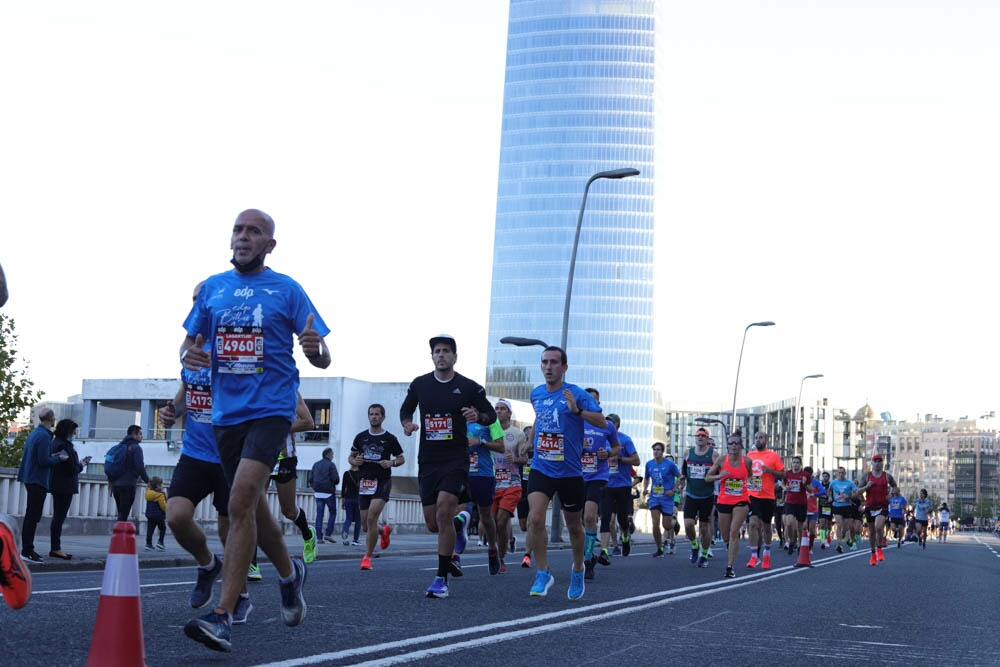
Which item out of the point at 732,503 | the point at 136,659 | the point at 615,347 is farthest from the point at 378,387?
the point at 615,347

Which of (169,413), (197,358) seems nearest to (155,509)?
(169,413)

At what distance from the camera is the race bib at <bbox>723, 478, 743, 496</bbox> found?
17.6 m

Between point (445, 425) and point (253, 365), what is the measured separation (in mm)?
4472

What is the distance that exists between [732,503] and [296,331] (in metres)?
11.8

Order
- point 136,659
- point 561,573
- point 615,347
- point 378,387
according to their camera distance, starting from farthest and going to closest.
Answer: point 615,347
point 378,387
point 561,573
point 136,659

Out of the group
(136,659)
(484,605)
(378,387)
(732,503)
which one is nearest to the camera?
(136,659)

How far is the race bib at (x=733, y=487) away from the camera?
17.6 metres

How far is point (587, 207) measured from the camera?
565 feet

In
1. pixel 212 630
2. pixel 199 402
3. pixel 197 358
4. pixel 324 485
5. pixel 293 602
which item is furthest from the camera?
pixel 324 485

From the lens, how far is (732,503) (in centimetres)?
1759

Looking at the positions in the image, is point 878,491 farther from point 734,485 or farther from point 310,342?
point 310,342

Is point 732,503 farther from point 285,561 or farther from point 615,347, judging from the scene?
point 615,347

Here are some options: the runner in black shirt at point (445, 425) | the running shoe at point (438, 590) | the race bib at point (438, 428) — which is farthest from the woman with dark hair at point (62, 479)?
the running shoe at point (438, 590)

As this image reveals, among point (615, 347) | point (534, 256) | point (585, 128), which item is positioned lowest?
point (615, 347)
